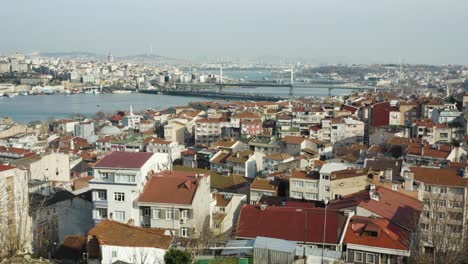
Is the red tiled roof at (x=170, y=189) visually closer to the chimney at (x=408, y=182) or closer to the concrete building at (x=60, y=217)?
the concrete building at (x=60, y=217)

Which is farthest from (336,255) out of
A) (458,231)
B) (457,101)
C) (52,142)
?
(457,101)

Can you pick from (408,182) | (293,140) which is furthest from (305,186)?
(293,140)

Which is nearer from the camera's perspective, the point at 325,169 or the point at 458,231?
the point at 458,231

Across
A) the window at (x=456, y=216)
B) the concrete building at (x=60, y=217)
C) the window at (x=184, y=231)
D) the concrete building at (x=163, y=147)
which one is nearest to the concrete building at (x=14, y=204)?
the concrete building at (x=60, y=217)

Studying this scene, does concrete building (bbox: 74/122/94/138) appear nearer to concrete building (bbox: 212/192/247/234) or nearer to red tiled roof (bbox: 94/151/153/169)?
concrete building (bbox: 212/192/247/234)

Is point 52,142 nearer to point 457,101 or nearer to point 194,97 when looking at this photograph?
point 457,101

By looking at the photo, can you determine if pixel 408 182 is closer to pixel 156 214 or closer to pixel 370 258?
pixel 370 258
